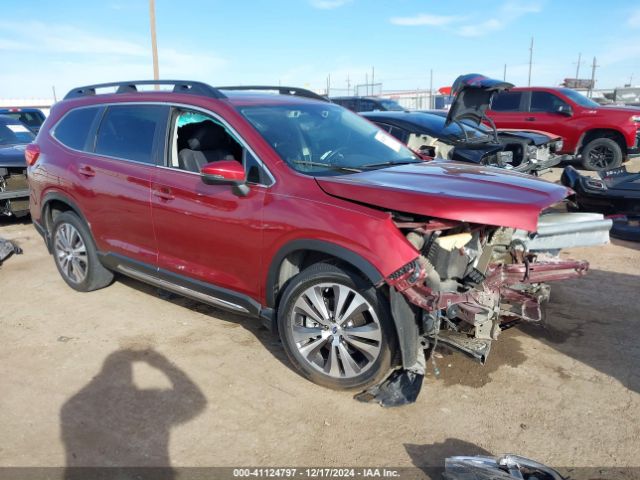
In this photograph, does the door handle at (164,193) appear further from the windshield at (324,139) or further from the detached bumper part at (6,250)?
the detached bumper part at (6,250)

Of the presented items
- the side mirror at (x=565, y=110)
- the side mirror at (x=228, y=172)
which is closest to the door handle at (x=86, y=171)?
the side mirror at (x=228, y=172)

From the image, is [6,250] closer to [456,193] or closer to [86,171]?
[86,171]

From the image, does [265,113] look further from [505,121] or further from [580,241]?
[505,121]

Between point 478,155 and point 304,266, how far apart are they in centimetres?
435

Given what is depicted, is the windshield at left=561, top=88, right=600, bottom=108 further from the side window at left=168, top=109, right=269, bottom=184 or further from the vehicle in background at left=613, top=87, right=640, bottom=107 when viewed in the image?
the vehicle in background at left=613, top=87, right=640, bottom=107

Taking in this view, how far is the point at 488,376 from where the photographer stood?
3.61 meters

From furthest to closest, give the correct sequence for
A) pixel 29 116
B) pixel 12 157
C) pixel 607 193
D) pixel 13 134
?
pixel 29 116
pixel 13 134
pixel 12 157
pixel 607 193

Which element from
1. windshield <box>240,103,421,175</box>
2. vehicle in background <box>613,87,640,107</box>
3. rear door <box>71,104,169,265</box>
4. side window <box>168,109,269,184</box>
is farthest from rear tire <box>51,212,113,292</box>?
vehicle in background <box>613,87,640,107</box>

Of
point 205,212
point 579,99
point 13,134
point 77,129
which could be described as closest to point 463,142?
point 205,212

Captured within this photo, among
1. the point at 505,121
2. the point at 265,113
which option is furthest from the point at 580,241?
the point at 505,121

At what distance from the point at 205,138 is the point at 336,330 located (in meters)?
1.95

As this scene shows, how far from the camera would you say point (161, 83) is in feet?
14.2

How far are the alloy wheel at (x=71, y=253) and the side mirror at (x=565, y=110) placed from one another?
10984mm

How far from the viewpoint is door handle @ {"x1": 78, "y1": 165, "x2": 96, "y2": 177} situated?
4.65 meters
